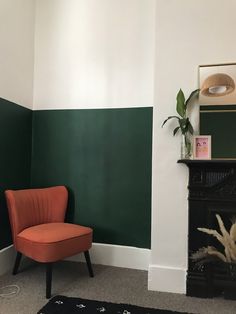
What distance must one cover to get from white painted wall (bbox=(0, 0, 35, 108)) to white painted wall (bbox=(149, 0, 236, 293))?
1411mm

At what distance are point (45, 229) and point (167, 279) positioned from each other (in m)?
1.10

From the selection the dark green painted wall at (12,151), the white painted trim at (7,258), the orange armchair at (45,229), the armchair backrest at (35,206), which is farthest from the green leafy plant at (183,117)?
the white painted trim at (7,258)

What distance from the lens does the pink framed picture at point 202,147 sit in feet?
7.42

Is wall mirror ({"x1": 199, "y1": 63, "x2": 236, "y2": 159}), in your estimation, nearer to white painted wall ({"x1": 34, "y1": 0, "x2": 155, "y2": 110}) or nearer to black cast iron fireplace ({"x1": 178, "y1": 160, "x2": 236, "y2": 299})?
black cast iron fireplace ({"x1": 178, "y1": 160, "x2": 236, "y2": 299})

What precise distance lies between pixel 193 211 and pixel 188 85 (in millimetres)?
1037

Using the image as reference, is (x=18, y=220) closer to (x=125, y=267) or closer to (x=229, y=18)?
(x=125, y=267)

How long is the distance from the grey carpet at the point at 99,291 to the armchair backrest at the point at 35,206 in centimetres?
45

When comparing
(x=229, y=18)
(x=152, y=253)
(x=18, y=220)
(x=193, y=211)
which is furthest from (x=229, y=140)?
(x=18, y=220)

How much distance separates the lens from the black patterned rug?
1944mm

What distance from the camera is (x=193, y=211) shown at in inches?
90.3

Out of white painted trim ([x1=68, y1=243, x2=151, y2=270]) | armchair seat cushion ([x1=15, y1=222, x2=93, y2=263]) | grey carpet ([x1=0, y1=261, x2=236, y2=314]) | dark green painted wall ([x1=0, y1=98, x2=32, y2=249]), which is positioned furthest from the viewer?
white painted trim ([x1=68, y1=243, x2=151, y2=270])

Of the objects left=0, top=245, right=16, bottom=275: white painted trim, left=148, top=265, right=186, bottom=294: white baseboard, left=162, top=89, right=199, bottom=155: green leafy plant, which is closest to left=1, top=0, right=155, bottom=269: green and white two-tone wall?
left=0, top=245, right=16, bottom=275: white painted trim

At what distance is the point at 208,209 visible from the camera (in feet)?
7.45

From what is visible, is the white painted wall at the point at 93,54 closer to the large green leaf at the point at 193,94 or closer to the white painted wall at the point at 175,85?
the white painted wall at the point at 175,85
